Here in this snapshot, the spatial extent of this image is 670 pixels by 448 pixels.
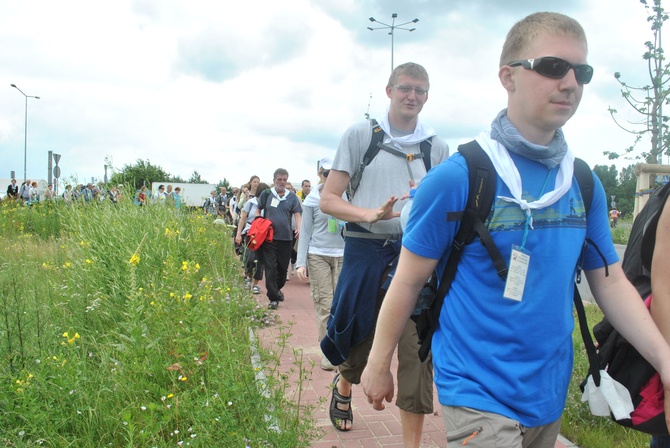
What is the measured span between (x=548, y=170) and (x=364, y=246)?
156 cm


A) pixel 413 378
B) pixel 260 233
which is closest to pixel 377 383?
pixel 413 378

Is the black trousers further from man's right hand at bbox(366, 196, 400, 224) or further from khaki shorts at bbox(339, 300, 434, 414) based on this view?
man's right hand at bbox(366, 196, 400, 224)

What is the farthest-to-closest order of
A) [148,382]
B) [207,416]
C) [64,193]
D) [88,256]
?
1. [64,193]
2. [88,256]
3. [148,382]
4. [207,416]

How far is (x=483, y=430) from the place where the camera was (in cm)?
171

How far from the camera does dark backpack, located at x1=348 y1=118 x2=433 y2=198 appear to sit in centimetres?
342

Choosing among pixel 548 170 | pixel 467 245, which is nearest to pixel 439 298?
pixel 467 245

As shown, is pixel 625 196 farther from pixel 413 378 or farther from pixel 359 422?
pixel 413 378

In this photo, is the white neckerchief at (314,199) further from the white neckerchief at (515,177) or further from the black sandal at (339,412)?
the white neckerchief at (515,177)

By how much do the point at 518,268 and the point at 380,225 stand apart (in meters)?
1.59

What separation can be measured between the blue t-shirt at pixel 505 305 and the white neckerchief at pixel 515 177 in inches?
1.0

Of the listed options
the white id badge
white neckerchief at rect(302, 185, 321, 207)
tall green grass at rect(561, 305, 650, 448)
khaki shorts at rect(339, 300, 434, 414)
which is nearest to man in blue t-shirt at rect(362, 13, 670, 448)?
the white id badge

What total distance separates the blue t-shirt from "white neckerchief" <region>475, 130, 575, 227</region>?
26mm

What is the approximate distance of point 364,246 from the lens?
337 centimetres

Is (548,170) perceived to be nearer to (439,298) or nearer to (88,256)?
(439,298)
